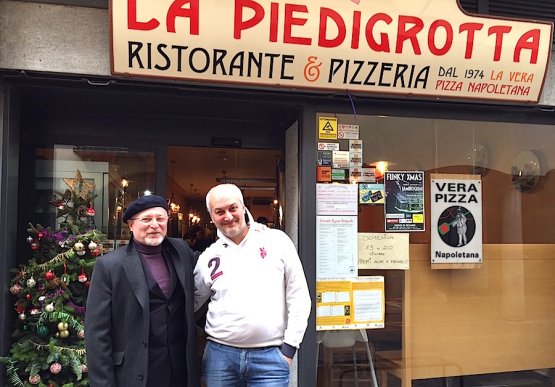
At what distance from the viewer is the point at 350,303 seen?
13.1 ft

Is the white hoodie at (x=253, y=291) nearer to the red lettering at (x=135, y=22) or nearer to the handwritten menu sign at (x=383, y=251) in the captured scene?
the handwritten menu sign at (x=383, y=251)

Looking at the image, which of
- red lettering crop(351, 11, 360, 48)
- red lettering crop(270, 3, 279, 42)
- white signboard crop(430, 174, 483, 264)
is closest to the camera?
red lettering crop(270, 3, 279, 42)

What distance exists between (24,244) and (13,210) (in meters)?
0.34

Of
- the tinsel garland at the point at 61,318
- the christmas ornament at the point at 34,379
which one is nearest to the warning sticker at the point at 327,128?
the tinsel garland at the point at 61,318

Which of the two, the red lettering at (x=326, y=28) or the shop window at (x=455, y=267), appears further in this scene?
the shop window at (x=455, y=267)

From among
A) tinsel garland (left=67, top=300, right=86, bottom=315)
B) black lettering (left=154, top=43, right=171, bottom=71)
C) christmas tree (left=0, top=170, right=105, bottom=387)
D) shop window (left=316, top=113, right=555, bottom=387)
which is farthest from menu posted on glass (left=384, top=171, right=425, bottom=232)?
tinsel garland (left=67, top=300, right=86, bottom=315)

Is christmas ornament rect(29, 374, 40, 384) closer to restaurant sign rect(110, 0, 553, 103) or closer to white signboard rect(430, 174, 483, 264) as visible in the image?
restaurant sign rect(110, 0, 553, 103)

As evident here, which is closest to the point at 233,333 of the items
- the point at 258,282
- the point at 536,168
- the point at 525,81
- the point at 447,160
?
the point at 258,282

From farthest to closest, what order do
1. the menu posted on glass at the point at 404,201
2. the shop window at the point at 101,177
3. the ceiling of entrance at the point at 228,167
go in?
1. the ceiling of entrance at the point at 228,167
2. the menu posted on glass at the point at 404,201
3. the shop window at the point at 101,177

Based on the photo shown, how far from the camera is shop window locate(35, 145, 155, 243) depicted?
13.3 feet

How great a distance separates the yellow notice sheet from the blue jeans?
47.2 inches

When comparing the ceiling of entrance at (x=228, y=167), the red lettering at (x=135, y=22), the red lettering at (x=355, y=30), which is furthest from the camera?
the ceiling of entrance at (x=228, y=167)

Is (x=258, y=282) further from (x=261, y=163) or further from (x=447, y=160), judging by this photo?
(x=261, y=163)

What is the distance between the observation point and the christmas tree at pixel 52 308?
11.0 feet
